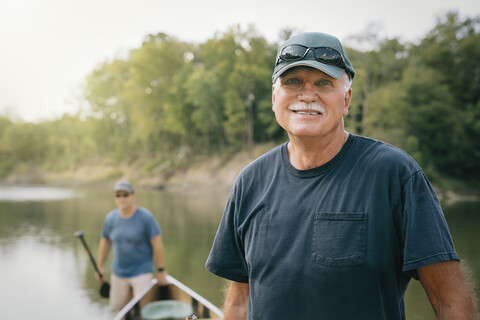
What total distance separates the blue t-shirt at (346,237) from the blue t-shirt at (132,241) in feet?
11.7

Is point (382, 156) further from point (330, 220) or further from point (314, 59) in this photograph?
point (314, 59)

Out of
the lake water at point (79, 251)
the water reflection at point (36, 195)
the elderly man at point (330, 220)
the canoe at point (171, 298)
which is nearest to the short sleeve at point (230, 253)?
the elderly man at point (330, 220)

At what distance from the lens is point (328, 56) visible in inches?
51.3

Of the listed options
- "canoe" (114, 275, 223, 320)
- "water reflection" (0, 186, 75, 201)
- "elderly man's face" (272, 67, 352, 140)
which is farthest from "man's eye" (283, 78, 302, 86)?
"water reflection" (0, 186, 75, 201)

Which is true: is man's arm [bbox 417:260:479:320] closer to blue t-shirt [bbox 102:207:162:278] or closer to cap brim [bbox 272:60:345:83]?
cap brim [bbox 272:60:345:83]

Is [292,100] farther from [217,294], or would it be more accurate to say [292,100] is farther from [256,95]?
[256,95]

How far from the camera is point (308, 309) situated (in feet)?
3.99

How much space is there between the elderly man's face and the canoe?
11.1 ft

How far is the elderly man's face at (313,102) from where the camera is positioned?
52.6 inches

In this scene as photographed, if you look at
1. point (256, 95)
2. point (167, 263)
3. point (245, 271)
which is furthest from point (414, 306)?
point (256, 95)

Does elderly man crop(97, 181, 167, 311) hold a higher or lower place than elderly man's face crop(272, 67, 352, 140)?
lower

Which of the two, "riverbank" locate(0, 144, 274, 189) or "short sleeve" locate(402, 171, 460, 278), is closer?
"short sleeve" locate(402, 171, 460, 278)

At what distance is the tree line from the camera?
95.1 ft

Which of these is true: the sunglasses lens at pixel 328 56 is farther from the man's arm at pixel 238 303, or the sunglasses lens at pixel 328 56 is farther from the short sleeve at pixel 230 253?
the man's arm at pixel 238 303
